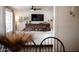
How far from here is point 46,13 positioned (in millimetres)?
8117

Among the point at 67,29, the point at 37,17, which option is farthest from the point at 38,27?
the point at 67,29

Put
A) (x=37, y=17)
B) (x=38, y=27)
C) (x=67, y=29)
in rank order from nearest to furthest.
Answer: (x=67, y=29) → (x=38, y=27) → (x=37, y=17)

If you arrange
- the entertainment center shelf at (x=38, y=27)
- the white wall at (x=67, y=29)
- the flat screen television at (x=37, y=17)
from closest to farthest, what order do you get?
the white wall at (x=67, y=29) → the entertainment center shelf at (x=38, y=27) → the flat screen television at (x=37, y=17)

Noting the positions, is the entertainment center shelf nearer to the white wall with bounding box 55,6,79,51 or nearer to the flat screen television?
the flat screen television

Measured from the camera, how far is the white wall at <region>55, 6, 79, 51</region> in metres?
3.38

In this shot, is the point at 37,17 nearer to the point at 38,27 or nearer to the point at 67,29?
the point at 38,27

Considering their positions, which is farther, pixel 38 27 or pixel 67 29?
pixel 38 27

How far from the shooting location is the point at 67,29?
11.2ft

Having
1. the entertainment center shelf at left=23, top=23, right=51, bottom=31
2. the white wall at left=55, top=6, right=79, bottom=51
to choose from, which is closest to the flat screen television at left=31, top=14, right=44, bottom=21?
the entertainment center shelf at left=23, top=23, right=51, bottom=31

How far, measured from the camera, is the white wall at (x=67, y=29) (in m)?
3.38

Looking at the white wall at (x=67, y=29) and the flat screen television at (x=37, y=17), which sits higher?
the flat screen television at (x=37, y=17)

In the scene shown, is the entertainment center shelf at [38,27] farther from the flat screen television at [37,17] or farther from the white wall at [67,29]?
the white wall at [67,29]

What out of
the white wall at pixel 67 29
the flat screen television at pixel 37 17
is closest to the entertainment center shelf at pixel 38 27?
the flat screen television at pixel 37 17
